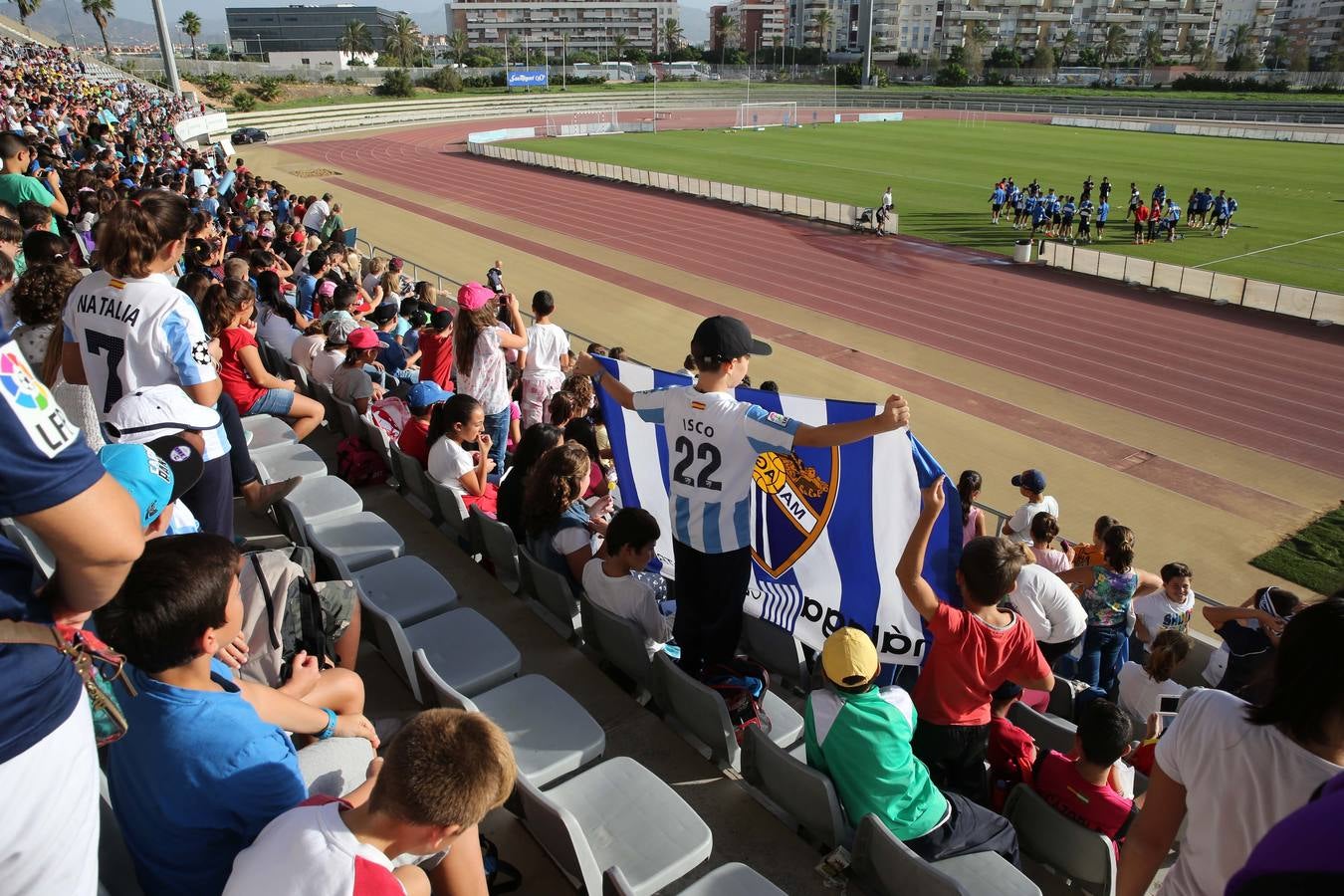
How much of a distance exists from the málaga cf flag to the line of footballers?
83.1 feet

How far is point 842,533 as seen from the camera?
4852 mm

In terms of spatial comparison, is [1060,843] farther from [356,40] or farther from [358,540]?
[356,40]

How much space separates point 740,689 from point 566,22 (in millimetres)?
171425

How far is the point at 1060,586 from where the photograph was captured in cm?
539

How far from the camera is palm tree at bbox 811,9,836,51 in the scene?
142000 millimetres

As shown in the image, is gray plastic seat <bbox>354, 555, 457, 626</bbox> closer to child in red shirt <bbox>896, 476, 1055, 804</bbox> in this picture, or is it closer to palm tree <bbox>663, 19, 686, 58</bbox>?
child in red shirt <bbox>896, 476, 1055, 804</bbox>

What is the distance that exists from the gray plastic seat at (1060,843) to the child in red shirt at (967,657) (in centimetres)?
24

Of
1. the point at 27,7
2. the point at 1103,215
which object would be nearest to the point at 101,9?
the point at 27,7

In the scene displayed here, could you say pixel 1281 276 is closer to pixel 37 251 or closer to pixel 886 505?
pixel 886 505

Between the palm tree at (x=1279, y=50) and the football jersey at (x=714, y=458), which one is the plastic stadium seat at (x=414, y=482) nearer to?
the football jersey at (x=714, y=458)

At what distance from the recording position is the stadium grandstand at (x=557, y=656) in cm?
207

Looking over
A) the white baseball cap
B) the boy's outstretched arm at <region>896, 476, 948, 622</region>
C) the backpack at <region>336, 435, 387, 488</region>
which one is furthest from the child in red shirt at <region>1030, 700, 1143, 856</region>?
the backpack at <region>336, 435, 387, 488</region>

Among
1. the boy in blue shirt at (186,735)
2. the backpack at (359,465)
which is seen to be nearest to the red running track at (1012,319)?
the backpack at (359,465)

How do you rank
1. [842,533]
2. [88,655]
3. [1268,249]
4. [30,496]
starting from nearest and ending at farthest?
[30,496] → [88,655] → [842,533] → [1268,249]
